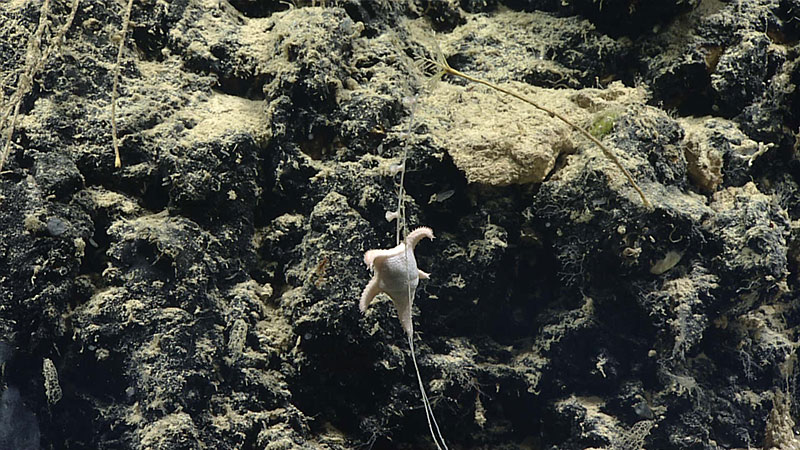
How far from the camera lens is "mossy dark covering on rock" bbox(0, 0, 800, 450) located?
250 centimetres

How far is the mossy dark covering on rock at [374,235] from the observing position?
250cm

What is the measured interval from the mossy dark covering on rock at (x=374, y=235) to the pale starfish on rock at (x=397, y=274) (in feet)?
1.20

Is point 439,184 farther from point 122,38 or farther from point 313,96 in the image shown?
point 122,38

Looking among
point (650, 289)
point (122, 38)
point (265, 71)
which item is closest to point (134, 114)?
point (122, 38)

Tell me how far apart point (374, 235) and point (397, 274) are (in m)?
0.53

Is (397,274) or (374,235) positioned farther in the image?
(374,235)

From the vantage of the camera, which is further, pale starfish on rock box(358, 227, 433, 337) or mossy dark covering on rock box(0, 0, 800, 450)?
mossy dark covering on rock box(0, 0, 800, 450)

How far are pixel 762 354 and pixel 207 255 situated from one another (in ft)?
9.65

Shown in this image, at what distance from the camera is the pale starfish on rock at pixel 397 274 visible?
7.29 ft

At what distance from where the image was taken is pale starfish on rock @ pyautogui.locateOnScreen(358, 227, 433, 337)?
7.29ft

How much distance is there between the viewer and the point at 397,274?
224cm

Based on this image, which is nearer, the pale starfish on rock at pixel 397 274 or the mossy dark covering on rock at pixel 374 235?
the pale starfish on rock at pixel 397 274

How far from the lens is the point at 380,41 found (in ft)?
10.1

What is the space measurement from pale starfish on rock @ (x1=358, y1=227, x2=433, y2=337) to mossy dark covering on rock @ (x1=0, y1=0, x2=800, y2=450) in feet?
1.20
